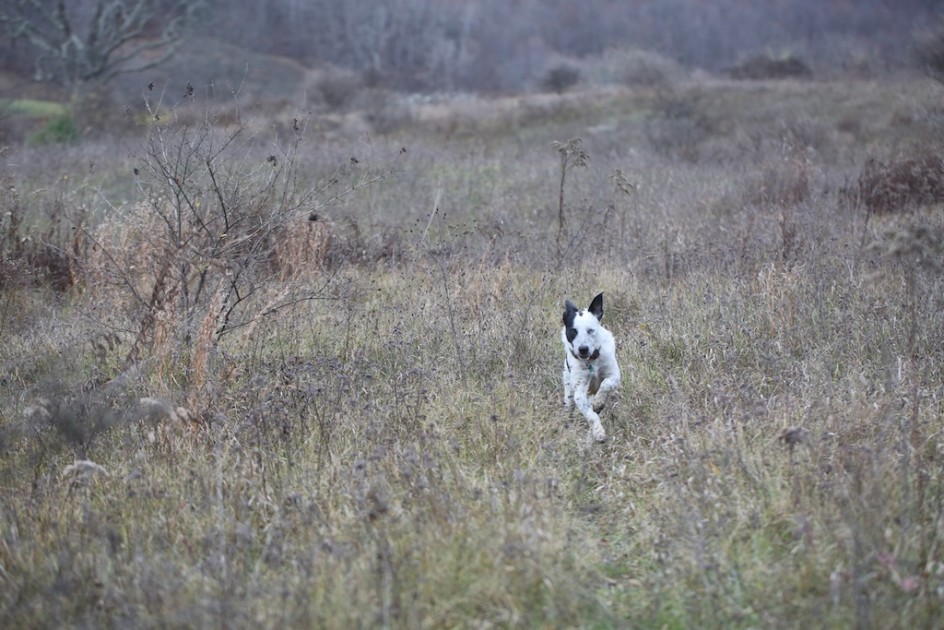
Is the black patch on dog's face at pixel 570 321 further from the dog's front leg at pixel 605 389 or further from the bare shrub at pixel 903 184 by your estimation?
the bare shrub at pixel 903 184

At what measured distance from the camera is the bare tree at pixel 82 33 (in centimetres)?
3072

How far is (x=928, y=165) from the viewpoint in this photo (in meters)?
10.3

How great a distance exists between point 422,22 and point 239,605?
5028 cm

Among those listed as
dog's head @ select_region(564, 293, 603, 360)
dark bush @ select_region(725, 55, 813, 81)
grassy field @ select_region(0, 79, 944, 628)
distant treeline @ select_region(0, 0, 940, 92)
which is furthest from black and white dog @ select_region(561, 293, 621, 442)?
distant treeline @ select_region(0, 0, 940, 92)

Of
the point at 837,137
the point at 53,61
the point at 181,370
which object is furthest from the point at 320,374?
the point at 53,61

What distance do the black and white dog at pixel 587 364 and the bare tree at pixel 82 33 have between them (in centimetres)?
2936

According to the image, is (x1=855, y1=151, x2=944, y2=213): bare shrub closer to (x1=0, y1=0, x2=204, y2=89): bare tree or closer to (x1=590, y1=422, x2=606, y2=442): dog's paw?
(x1=590, y1=422, x2=606, y2=442): dog's paw

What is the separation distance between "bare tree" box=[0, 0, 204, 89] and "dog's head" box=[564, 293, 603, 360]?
95.9 ft

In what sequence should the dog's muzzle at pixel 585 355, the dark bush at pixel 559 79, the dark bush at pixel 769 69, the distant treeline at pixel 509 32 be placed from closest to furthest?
1. the dog's muzzle at pixel 585 355
2. the dark bush at pixel 769 69
3. the dark bush at pixel 559 79
4. the distant treeline at pixel 509 32

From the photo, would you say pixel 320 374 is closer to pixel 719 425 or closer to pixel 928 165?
pixel 719 425

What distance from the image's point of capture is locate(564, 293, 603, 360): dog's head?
4836 mm

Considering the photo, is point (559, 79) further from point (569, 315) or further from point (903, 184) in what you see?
point (569, 315)

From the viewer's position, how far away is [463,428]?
15.3 feet

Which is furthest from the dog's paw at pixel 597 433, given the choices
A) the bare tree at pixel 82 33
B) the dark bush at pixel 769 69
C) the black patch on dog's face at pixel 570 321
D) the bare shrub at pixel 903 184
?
the bare tree at pixel 82 33
